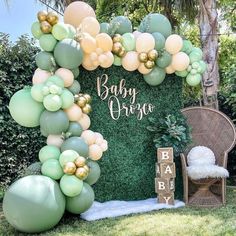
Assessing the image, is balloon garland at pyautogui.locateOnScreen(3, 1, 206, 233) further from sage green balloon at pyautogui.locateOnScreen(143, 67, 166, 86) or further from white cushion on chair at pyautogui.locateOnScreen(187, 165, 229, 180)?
white cushion on chair at pyautogui.locateOnScreen(187, 165, 229, 180)

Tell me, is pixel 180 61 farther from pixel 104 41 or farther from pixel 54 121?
pixel 54 121

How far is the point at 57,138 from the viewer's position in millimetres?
4016

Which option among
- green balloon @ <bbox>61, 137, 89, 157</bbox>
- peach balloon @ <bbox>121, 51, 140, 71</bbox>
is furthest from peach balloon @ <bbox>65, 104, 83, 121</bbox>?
peach balloon @ <bbox>121, 51, 140, 71</bbox>

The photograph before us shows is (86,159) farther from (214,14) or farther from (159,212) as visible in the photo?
(214,14)

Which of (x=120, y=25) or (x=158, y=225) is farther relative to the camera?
(x=120, y=25)

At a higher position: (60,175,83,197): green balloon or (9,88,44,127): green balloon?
(9,88,44,127): green balloon

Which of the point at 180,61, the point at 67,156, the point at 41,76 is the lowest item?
the point at 67,156

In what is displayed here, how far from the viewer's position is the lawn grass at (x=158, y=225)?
3.56 m

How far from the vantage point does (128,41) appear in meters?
4.54

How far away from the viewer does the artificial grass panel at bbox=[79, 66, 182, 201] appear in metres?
4.65

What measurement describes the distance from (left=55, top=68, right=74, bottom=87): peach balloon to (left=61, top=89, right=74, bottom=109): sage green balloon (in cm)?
14

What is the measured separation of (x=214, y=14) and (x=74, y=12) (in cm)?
258

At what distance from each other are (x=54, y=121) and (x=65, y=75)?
51cm

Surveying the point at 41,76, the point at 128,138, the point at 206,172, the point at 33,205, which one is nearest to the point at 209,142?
the point at 206,172
